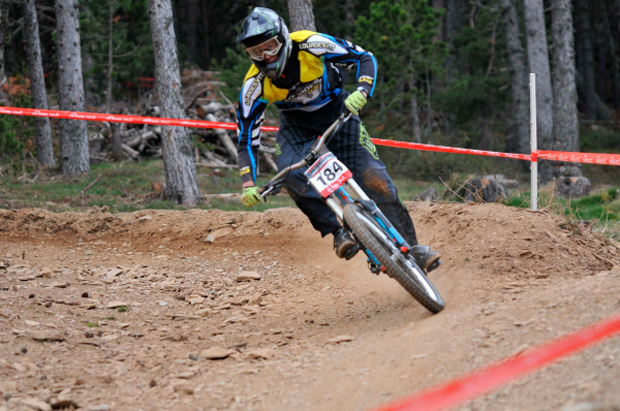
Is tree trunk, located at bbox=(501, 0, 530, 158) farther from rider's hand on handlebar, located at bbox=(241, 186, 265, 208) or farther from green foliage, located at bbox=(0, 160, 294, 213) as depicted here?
rider's hand on handlebar, located at bbox=(241, 186, 265, 208)

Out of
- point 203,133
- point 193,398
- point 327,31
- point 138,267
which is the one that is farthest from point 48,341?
point 327,31

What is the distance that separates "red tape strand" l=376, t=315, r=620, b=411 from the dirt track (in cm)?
9

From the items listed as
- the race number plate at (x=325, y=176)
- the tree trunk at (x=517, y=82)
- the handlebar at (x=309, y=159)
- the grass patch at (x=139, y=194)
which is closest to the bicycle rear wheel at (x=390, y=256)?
the race number plate at (x=325, y=176)

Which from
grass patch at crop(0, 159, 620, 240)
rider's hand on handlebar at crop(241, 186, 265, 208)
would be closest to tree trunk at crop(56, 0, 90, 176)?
grass patch at crop(0, 159, 620, 240)

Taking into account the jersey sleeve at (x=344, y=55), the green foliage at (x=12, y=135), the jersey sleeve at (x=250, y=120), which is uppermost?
the jersey sleeve at (x=344, y=55)

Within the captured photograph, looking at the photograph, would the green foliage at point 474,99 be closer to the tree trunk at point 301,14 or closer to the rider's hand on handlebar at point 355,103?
the tree trunk at point 301,14

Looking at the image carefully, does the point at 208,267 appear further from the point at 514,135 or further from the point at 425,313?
the point at 514,135

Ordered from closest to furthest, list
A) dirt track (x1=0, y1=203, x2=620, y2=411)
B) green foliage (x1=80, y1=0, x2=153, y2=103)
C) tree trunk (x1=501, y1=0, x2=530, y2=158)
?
dirt track (x1=0, y1=203, x2=620, y2=411)
green foliage (x1=80, y1=0, x2=153, y2=103)
tree trunk (x1=501, y1=0, x2=530, y2=158)

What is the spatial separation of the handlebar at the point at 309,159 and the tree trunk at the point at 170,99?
6450 mm

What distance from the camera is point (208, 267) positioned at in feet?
26.9

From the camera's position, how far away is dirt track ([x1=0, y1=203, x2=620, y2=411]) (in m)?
3.86

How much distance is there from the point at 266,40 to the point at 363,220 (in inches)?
59.7

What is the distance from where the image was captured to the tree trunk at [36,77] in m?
16.0

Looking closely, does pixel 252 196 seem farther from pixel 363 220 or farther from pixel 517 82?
pixel 517 82
